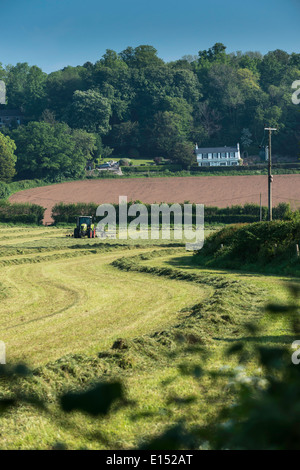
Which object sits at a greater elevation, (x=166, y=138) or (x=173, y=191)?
(x=166, y=138)

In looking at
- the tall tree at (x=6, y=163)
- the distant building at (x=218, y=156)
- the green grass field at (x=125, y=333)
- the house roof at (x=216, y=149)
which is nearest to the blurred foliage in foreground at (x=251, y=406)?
the green grass field at (x=125, y=333)

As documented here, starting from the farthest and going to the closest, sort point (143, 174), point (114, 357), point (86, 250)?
point (143, 174) → point (86, 250) → point (114, 357)

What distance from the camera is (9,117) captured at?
6752 inches

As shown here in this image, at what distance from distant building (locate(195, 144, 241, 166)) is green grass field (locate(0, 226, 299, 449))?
347 ft

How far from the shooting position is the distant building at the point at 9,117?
170m

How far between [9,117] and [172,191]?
87.0 meters

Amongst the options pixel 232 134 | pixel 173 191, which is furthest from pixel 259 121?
pixel 173 191

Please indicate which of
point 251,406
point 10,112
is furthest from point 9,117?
point 251,406

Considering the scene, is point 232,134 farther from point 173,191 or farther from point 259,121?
point 173,191

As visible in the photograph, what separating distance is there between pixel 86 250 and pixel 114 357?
28.3m

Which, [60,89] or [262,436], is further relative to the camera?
[60,89]

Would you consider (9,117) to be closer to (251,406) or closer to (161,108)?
(161,108)

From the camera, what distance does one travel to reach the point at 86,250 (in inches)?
1547

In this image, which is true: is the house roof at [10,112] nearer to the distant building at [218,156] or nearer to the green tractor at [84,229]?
the distant building at [218,156]
